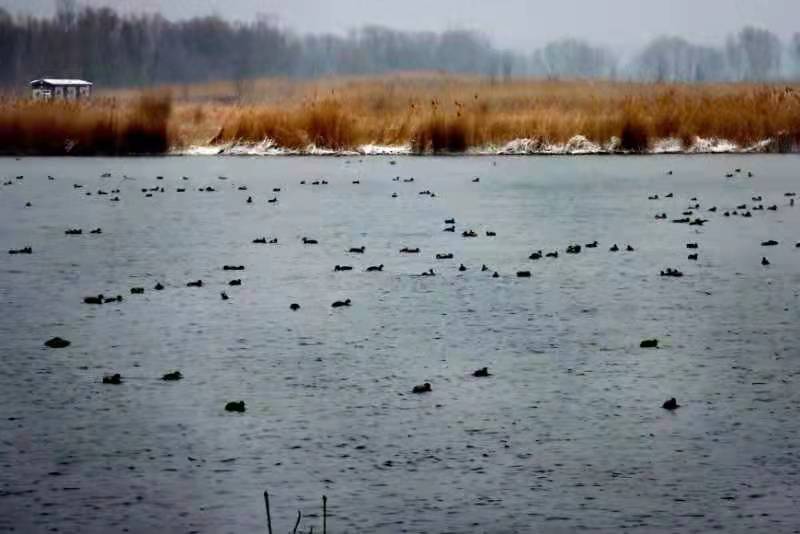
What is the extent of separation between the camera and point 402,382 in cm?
1237

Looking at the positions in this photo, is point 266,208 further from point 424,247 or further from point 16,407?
point 16,407

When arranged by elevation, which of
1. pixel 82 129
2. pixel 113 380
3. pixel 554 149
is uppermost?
pixel 82 129

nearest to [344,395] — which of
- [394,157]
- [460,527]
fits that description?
[460,527]

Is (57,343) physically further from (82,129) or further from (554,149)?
(554,149)

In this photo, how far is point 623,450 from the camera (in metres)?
10.1

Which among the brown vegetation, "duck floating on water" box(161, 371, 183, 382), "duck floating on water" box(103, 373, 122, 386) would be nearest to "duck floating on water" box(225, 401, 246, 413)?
"duck floating on water" box(161, 371, 183, 382)

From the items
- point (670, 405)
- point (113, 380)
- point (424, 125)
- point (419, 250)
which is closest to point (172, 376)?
point (113, 380)

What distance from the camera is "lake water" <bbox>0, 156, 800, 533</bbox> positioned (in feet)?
29.3

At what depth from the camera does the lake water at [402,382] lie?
8.95 meters

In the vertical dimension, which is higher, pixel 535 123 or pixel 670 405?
pixel 535 123

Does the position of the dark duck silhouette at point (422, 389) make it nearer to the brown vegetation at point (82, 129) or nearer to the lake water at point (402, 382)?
the lake water at point (402, 382)

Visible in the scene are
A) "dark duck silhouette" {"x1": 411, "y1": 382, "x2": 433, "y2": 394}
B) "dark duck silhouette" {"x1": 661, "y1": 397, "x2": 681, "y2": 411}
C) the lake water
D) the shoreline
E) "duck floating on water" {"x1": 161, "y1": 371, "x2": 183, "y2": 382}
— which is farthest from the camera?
the shoreline

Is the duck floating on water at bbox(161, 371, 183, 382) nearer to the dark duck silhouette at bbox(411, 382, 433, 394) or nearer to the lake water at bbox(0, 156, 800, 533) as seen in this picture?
the lake water at bbox(0, 156, 800, 533)

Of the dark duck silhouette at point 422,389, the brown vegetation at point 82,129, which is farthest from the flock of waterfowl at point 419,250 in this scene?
the brown vegetation at point 82,129
